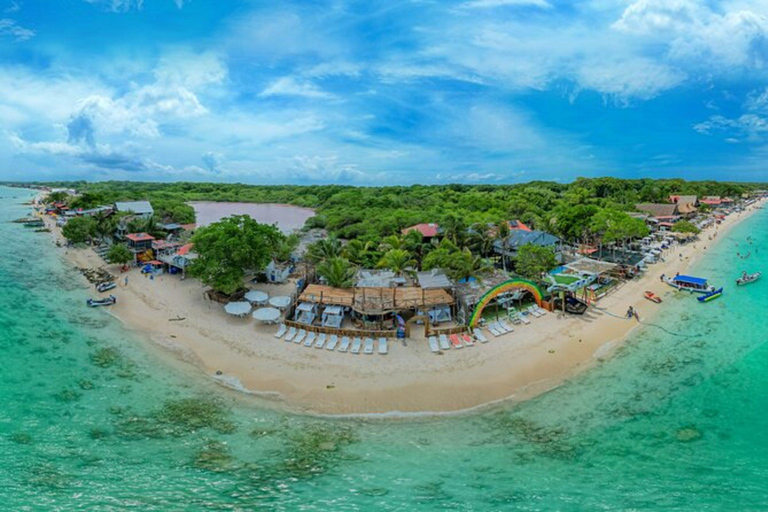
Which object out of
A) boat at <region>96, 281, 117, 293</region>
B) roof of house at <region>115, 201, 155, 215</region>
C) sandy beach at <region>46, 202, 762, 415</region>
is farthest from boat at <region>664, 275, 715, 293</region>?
roof of house at <region>115, 201, 155, 215</region>

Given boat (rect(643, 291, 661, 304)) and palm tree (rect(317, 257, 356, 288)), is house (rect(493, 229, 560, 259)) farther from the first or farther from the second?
palm tree (rect(317, 257, 356, 288))

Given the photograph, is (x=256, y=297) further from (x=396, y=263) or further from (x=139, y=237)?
(x=139, y=237)

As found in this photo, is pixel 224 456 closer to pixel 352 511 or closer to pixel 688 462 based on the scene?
pixel 352 511

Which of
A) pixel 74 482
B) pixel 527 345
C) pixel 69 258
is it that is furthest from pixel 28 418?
pixel 69 258

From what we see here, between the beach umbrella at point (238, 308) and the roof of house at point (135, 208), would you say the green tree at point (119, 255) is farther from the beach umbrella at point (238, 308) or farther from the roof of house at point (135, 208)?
the roof of house at point (135, 208)

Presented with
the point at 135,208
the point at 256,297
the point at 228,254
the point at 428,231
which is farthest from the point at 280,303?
the point at 135,208

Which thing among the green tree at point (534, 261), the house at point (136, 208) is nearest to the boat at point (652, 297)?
the green tree at point (534, 261)
